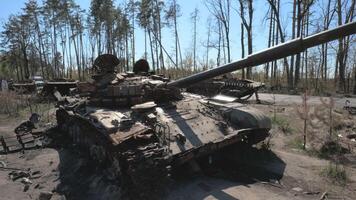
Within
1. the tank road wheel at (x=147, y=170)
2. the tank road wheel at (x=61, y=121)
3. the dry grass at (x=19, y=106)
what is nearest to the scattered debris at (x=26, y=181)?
the tank road wheel at (x=147, y=170)

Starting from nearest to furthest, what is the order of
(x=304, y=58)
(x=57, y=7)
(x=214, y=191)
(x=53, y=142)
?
(x=214, y=191) → (x=53, y=142) → (x=304, y=58) → (x=57, y=7)

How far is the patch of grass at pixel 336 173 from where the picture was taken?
6.52 m

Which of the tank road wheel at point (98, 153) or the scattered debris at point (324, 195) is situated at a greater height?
the tank road wheel at point (98, 153)

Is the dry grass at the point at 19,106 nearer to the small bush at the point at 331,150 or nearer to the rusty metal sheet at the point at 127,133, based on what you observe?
the rusty metal sheet at the point at 127,133

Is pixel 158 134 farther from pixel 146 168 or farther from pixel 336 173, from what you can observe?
pixel 336 173

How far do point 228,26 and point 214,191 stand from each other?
27371 mm

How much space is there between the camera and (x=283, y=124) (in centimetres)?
1116

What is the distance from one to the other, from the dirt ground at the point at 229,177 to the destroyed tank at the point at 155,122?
1.62ft

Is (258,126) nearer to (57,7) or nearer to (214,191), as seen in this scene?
(214,191)

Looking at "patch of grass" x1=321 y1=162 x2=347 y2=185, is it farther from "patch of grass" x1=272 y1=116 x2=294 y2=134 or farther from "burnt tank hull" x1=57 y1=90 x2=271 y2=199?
"patch of grass" x1=272 y1=116 x2=294 y2=134

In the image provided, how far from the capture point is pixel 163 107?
732 centimetres

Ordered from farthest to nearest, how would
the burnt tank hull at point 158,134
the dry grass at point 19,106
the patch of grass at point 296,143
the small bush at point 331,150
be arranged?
1. the dry grass at point 19,106
2. the patch of grass at point 296,143
3. the small bush at point 331,150
4. the burnt tank hull at point 158,134

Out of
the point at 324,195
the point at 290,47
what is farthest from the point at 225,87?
the point at 290,47

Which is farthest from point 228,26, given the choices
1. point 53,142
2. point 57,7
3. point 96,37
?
point 53,142
